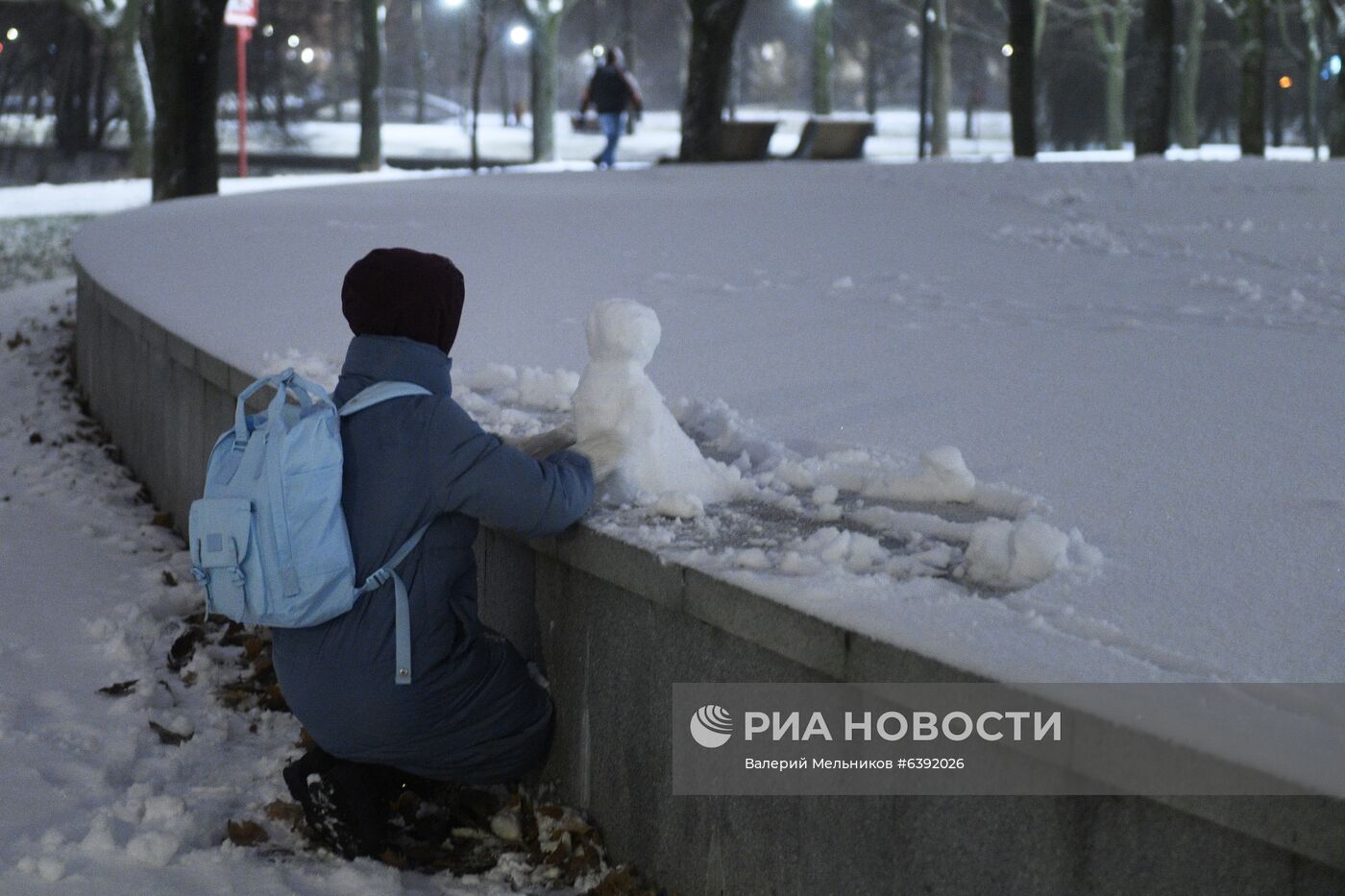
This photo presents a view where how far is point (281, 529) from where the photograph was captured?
10.6ft

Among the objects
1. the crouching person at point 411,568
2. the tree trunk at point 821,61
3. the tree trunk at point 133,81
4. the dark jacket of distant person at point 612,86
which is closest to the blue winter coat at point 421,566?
the crouching person at point 411,568

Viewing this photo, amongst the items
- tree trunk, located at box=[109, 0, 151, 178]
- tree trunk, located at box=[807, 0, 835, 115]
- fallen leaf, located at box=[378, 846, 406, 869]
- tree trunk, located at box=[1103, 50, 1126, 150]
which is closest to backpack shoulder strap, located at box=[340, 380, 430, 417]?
fallen leaf, located at box=[378, 846, 406, 869]

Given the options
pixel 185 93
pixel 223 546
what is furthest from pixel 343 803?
pixel 185 93

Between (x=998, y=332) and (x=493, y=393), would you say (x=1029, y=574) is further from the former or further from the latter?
(x=998, y=332)

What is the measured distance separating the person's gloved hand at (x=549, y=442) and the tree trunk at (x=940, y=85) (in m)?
30.8

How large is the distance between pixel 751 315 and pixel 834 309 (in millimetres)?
434

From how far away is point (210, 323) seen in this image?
6.38 m

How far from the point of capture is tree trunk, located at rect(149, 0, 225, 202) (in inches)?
569

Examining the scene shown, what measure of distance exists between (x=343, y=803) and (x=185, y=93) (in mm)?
12836

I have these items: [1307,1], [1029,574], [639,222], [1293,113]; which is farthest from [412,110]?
[1029,574]

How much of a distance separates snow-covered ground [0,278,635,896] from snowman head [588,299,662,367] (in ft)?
3.68

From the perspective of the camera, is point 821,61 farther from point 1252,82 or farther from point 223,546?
point 223,546

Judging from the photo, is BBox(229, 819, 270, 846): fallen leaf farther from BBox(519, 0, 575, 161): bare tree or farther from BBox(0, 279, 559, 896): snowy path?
BBox(519, 0, 575, 161): bare tree

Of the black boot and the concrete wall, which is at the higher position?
the concrete wall
